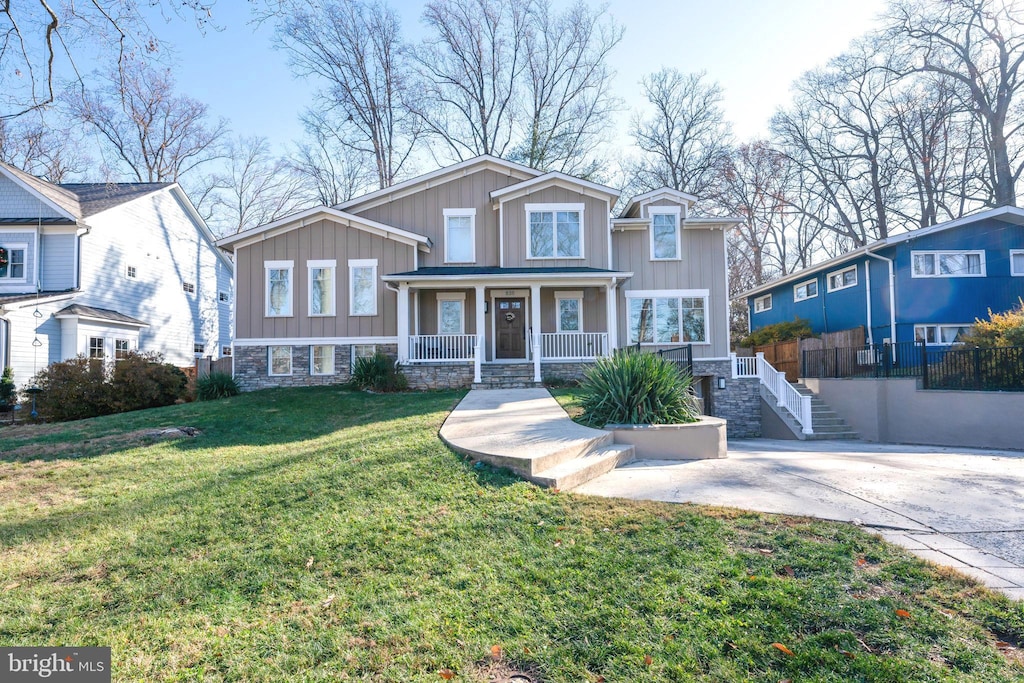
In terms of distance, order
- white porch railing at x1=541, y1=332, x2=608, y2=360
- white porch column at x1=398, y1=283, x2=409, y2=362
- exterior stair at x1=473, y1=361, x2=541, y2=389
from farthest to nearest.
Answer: white porch railing at x1=541, y1=332, x2=608, y2=360 < white porch column at x1=398, y1=283, x2=409, y2=362 < exterior stair at x1=473, y1=361, x2=541, y2=389

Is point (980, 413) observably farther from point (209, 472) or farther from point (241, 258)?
point (241, 258)

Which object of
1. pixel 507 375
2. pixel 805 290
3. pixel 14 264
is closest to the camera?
pixel 507 375

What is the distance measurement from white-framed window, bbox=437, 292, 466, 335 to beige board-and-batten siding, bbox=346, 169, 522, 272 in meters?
1.50

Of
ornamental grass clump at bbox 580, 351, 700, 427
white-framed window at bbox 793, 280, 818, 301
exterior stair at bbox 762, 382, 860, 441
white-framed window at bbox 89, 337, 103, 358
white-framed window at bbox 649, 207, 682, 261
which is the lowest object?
exterior stair at bbox 762, 382, 860, 441

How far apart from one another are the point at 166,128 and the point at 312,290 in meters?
17.9

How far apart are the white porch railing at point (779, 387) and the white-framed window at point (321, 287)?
1233 centimetres

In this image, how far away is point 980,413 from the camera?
1176 centimetres

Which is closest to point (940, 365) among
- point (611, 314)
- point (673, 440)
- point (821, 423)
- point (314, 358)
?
point (821, 423)

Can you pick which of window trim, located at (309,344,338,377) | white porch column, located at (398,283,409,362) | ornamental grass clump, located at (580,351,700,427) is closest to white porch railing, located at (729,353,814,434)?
ornamental grass clump, located at (580,351,700,427)

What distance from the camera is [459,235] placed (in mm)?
17391

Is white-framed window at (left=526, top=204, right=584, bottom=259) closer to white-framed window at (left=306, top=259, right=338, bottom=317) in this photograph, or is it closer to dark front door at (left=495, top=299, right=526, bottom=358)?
dark front door at (left=495, top=299, right=526, bottom=358)

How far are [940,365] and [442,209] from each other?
46.6 feet

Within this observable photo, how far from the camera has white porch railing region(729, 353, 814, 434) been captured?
562 inches

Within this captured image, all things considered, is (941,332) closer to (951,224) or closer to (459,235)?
(951,224)
